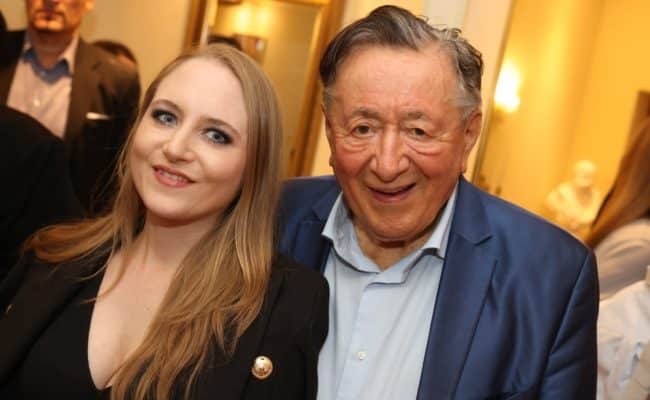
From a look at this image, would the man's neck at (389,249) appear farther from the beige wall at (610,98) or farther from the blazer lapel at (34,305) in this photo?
the beige wall at (610,98)

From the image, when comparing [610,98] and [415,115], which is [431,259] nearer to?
[415,115]

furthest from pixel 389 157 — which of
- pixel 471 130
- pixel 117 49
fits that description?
A: pixel 117 49

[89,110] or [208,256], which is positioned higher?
[89,110]

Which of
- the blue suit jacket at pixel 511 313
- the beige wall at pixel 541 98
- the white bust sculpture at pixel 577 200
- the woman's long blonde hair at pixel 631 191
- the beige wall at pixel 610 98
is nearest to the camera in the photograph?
the blue suit jacket at pixel 511 313

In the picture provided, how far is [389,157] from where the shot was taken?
1.86m

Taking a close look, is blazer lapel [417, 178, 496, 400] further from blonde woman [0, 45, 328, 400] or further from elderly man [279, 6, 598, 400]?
blonde woman [0, 45, 328, 400]

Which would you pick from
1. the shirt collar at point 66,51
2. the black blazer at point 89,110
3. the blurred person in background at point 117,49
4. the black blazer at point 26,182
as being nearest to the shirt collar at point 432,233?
the black blazer at point 26,182

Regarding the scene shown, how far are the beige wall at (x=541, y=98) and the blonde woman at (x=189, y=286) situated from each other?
1.97 m

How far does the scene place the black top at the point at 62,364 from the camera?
1788 millimetres

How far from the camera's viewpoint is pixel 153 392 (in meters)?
A: 1.77

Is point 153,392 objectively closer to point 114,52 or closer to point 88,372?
point 88,372

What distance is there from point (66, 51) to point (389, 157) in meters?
1.98

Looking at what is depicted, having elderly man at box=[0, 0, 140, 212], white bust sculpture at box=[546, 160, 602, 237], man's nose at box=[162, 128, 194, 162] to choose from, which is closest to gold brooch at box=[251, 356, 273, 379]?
man's nose at box=[162, 128, 194, 162]

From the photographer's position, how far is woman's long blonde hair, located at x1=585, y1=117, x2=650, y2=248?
3.16m
